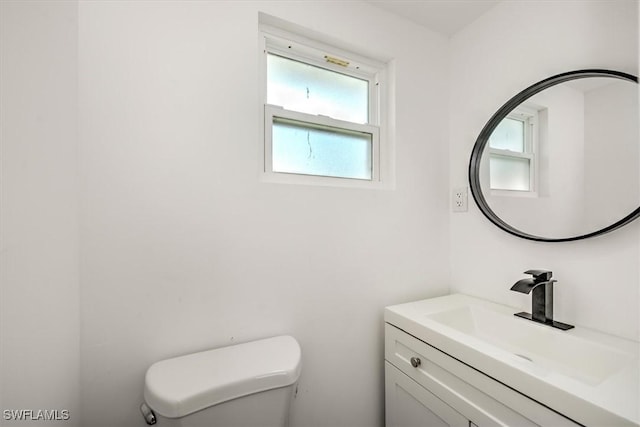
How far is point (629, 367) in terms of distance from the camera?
81cm

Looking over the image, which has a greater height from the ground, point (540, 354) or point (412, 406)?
point (540, 354)

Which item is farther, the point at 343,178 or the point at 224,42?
the point at 343,178

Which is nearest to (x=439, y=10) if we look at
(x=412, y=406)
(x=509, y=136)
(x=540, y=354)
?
(x=509, y=136)

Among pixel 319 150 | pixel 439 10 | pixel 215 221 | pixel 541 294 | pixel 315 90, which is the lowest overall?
pixel 541 294

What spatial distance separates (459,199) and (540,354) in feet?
2.53

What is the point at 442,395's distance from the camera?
995 millimetres

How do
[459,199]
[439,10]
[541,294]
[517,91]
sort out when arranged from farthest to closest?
[459,199]
[439,10]
[517,91]
[541,294]

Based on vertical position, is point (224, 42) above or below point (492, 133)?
above

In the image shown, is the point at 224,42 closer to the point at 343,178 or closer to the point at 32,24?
the point at 32,24

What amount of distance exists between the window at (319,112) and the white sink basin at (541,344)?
2.54ft

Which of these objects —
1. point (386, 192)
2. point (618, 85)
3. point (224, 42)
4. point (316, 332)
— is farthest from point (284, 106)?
point (618, 85)

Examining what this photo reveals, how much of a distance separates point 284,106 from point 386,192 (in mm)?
634

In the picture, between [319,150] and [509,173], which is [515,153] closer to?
[509,173]

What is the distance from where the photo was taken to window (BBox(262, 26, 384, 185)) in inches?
49.0
